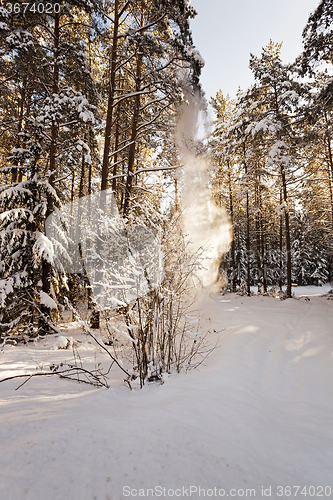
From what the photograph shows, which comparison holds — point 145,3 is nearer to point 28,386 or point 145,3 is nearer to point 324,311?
point 28,386

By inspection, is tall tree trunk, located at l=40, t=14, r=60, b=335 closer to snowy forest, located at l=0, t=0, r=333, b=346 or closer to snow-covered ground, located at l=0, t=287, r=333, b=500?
snowy forest, located at l=0, t=0, r=333, b=346

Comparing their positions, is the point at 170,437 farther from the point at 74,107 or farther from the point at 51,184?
the point at 74,107

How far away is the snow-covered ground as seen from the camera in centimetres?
161

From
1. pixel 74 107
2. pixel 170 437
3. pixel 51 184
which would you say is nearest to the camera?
pixel 170 437

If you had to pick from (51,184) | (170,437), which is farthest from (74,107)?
(170,437)

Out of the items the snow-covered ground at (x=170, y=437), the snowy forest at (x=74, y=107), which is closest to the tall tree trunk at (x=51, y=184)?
the snowy forest at (x=74, y=107)

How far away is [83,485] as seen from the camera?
1.54 meters

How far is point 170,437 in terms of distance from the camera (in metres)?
2.12

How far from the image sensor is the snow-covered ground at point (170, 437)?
5.29 feet

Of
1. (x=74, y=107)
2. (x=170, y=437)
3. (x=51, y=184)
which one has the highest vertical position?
(x=74, y=107)

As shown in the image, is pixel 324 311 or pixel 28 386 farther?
pixel 324 311

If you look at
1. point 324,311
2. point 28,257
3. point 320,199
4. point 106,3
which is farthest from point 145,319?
point 320,199

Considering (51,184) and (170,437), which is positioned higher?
(51,184)

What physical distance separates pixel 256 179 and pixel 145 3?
10.5 metres
